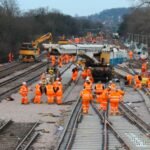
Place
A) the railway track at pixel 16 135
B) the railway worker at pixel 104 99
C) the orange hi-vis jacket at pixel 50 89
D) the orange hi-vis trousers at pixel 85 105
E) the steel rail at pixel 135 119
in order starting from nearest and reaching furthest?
1. the railway track at pixel 16 135
2. the steel rail at pixel 135 119
3. the orange hi-vis trousers at pixel 85 105
4. the railway worker at pixel 104 99
5. the orange hi-vis jacket at pixel 50 89

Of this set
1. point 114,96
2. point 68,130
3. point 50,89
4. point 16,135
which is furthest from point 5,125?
point 50,89

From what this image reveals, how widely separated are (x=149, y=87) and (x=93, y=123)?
16.7 m

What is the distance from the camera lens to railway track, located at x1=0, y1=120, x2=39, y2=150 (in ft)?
60.1

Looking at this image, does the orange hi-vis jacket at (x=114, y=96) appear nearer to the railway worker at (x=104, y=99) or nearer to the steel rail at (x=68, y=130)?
the railway worker at (x=104, y=99)

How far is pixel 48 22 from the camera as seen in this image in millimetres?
163500

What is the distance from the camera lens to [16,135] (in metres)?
20.5

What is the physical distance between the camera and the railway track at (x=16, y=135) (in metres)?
18.3

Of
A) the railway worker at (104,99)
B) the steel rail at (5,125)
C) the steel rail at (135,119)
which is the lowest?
the steel rail at (135,119)

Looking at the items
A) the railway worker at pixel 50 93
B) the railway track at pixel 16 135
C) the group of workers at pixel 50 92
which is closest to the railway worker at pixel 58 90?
the group of workers at pixel 50 92

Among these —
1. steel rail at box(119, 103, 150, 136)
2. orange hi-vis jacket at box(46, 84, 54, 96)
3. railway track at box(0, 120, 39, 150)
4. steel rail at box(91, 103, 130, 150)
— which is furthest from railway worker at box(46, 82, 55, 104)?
railway track at box(0, 120, 39, 150)

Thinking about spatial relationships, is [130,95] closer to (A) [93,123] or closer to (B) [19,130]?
(A) [93,123]

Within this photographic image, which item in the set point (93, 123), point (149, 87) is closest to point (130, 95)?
point (149, 87)

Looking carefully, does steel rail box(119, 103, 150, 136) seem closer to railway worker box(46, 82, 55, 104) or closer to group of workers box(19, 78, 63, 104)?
group of workers box(19, 78, 63, 104)

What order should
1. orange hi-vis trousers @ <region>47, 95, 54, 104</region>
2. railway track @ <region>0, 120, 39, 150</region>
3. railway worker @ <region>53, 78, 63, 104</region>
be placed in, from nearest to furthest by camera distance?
railway track @ <region>0, 120, 39, 150</region> → railway worker @ <region>53, 78, 63, 104</region> → orange hi-vis trousers @ <region>47, 95, 54, 104</region>
